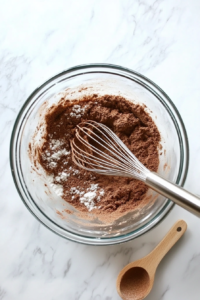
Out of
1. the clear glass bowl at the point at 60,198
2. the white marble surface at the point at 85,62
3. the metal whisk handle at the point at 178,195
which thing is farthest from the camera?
the white marble surface at the point at 85,62

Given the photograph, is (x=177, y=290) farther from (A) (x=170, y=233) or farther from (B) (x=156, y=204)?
(B) (x=156, y=204)

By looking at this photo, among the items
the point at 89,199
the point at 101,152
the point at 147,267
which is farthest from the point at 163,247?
the point at 101,152

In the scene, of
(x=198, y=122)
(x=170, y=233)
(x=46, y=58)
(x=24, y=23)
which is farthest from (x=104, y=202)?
(x=24, y=23)

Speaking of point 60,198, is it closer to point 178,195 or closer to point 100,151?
point 100,151

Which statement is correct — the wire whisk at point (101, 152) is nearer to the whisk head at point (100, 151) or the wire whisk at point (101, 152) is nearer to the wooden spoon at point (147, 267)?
the whisk head at point (100, 151)

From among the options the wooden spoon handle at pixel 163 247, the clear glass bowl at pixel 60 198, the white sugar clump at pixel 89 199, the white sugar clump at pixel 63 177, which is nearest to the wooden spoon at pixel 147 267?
the wooden spoon handle at pixel 163 247

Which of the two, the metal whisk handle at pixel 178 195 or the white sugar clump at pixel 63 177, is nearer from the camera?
the metal whisk handle at pixel 178 195

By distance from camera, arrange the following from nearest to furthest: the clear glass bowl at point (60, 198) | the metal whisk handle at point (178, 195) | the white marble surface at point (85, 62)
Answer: the metal whisk handle at point (178, 195)
the clear glass bowl at point (60, 198)
the white marble surface at point (85, 62)
